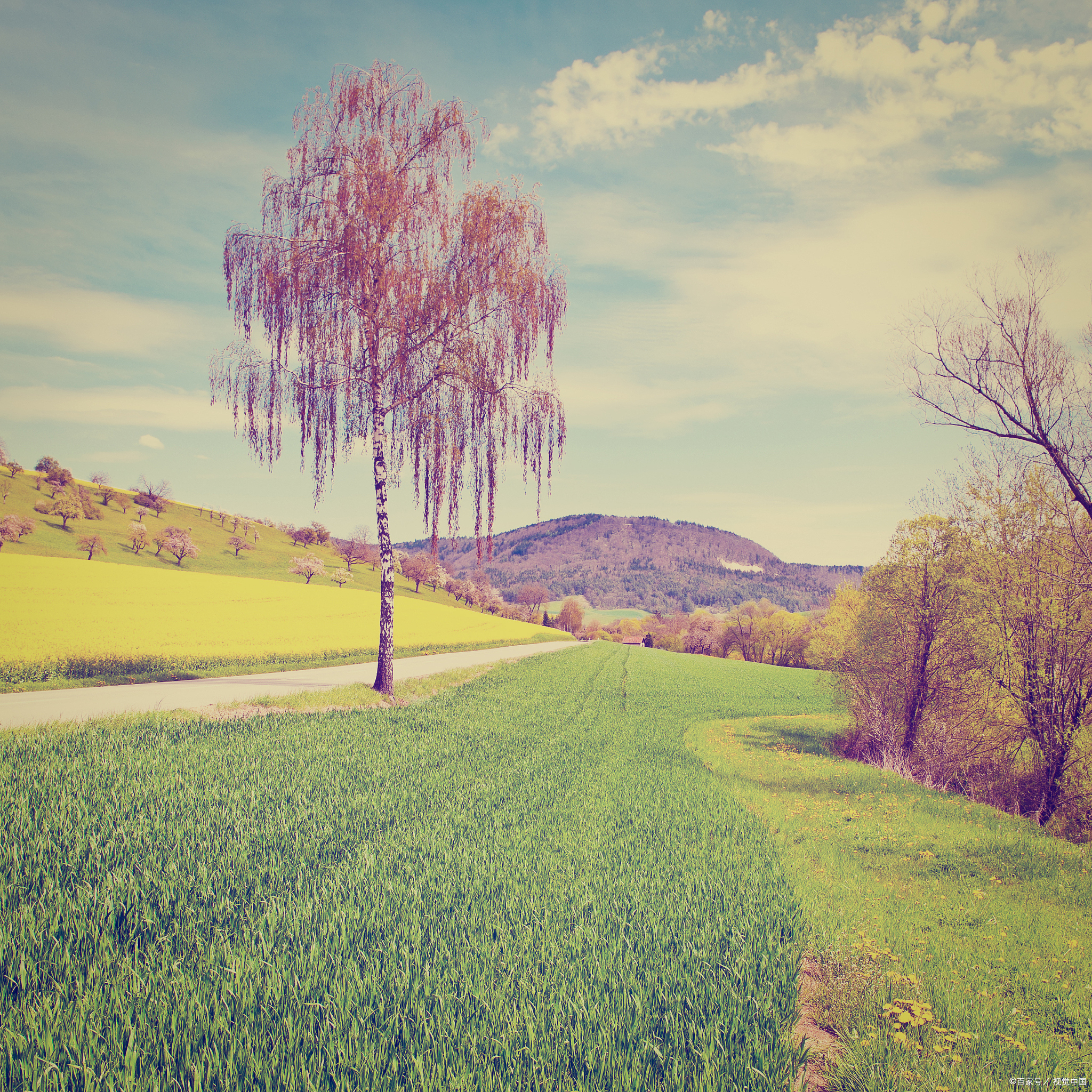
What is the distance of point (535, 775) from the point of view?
32.1 ft

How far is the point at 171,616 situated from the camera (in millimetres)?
29344

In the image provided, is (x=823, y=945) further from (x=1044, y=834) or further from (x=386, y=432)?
(x=386, y=432)

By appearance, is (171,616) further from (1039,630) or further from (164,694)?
(1039,630)

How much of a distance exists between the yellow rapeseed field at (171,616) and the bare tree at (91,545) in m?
26.4

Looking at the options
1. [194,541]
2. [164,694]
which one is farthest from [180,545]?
[164,694]

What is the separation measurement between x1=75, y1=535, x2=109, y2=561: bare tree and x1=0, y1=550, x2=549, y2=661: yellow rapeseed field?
2636 centimetres

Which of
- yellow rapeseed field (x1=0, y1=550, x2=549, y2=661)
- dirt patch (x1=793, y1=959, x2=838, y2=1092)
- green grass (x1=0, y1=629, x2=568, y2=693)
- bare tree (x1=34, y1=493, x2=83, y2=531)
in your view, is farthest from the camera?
bare tree (x1=34, y1=493, x2=83, y2=531)

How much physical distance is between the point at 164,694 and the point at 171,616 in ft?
60.1

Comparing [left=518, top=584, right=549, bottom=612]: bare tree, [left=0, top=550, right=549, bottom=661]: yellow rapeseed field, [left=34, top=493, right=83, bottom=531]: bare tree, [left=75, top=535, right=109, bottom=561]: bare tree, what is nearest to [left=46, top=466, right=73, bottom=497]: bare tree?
[left=34, top=493, right=83, bottom=531]: bare tree

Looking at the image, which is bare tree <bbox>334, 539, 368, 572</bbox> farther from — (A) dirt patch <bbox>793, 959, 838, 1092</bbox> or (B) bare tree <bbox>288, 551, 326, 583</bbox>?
(A) dirt patch <bbox>793, 959, 838, 1092</bbox>

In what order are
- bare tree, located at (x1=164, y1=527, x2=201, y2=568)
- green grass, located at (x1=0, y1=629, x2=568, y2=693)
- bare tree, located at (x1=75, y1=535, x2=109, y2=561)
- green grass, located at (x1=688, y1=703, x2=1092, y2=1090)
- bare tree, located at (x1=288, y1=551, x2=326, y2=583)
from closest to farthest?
green grass, located at (x1=688, y1=703, x2=1092, y2=1090), green grass, located at (x1=0, y1=629, x2=568, y2=693), bare tree, located at (x1=75, y1=535, x2=109, y2=561), bare tree, located at (x1=164, y1=527, x2=201, y2=568), bare tree, located at (x1=288, y1=551, x2=326, y2=583)

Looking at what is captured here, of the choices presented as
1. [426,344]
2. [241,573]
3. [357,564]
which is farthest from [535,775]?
[357,564]

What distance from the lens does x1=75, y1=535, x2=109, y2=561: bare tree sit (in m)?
59.5

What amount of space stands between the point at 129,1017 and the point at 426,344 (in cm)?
1428
